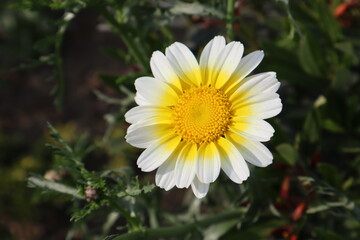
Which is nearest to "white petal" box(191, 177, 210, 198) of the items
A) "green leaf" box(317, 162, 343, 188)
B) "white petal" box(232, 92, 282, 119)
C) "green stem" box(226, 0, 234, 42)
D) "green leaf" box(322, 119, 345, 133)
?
"white petal" box(232, 92, 282, 119)

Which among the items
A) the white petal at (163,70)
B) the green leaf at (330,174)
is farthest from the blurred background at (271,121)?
the white petal at (163,70)

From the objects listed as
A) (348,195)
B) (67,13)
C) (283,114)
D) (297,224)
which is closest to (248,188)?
(297,224)

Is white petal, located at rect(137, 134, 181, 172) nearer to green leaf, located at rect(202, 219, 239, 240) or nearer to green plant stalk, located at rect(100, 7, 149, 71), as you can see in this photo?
green plant stalk, located at rect(100, 7, 149, 71)

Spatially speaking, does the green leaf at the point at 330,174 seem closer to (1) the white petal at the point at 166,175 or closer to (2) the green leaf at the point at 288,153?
(2) the green leaf at the point at 288,153

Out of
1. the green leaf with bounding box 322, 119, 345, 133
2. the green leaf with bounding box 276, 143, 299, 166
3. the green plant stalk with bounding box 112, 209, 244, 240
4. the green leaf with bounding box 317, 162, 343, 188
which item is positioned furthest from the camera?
the green leaf with bounding box 322, 119, 345, 133

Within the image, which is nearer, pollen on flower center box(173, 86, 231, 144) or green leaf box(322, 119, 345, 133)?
pollen on flower center box(173, 86, 231, 144)

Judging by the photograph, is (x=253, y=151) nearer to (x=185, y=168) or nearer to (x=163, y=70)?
(x=185, y=168)

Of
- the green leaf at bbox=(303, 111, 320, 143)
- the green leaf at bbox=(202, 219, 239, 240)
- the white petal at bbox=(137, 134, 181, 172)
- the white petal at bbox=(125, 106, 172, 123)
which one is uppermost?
the white petal at bbox=(125, 106, 172, 123)
